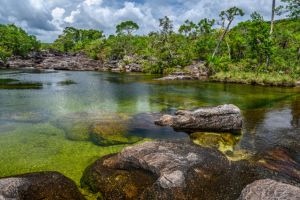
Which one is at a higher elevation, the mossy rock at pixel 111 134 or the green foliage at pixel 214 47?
the green foliage at pixel 214 47

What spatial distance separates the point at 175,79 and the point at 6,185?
46.3 m

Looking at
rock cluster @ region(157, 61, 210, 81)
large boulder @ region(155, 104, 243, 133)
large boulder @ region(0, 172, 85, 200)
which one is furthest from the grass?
large boulder @ region(0, 172, 85, 200)

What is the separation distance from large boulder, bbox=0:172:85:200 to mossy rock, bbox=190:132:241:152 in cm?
759

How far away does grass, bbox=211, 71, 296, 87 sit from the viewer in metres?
43.1

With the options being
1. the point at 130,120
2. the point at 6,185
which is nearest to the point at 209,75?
the point at 130,120

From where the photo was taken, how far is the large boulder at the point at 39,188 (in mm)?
7783

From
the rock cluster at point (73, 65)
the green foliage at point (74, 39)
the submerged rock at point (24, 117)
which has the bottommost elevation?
the submerged rock at point (24, 117)

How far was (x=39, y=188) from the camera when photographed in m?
8.53

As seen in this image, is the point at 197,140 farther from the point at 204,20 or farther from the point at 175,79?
the point at 204,20

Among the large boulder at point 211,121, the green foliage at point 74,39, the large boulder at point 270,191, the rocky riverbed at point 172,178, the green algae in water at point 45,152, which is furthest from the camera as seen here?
the green foliage at point 74,39

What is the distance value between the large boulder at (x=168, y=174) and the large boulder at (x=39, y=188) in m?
0.88

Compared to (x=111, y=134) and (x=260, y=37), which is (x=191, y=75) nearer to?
(x=260, y=37)

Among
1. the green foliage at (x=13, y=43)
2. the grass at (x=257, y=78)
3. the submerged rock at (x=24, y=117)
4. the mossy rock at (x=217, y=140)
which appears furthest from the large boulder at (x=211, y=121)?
the green foliage at (x=13, y=43)

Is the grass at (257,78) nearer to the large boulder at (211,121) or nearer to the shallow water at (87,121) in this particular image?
the shallow water at (87,121)
